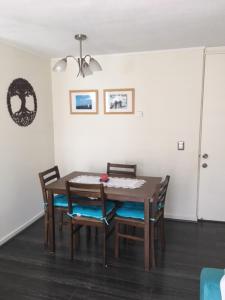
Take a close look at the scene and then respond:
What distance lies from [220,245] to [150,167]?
1319 millimetres

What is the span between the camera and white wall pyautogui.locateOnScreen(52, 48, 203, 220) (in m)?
3.43

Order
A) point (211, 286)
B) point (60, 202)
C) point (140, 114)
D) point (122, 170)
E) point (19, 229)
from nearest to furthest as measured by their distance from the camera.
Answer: point (211, 286) < point (60, 202) < point (19, 229) < point (140, 114) < point (122, 170)

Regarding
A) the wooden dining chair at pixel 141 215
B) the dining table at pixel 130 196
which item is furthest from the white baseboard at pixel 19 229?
the wooden dining chair at pixel 141 215

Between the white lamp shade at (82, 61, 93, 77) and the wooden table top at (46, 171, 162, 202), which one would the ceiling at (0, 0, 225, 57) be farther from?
the wooden table top at (46, 171, 162, 202)

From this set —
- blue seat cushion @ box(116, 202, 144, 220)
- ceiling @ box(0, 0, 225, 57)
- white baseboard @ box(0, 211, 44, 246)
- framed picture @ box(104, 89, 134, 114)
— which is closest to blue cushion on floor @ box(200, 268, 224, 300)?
blue seat cushion @ box(116, 202, 144, 220)

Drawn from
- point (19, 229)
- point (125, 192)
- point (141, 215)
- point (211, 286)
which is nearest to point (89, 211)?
point (125, 192)

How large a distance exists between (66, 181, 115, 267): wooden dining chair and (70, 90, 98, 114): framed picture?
1.57 metres

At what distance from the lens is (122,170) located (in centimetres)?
381

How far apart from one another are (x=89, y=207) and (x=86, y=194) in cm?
27

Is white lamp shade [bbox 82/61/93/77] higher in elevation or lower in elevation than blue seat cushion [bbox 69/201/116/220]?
higher

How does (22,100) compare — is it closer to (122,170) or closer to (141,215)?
(122,170)

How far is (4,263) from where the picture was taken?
105 inches

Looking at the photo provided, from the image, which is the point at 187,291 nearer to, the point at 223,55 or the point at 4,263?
the point at 4,263

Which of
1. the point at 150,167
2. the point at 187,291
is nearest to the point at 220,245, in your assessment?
the point at 187,291
